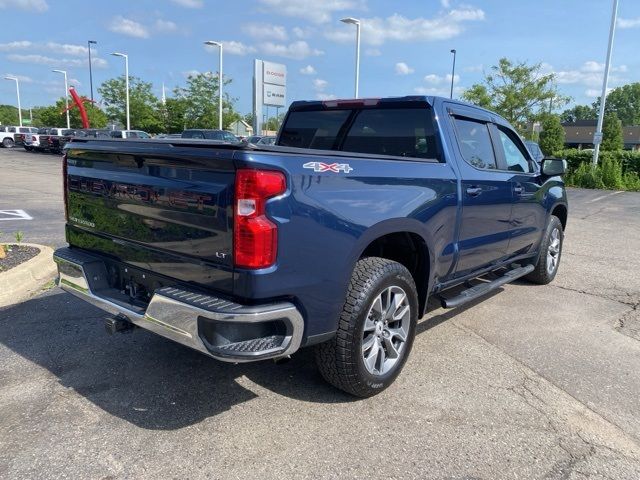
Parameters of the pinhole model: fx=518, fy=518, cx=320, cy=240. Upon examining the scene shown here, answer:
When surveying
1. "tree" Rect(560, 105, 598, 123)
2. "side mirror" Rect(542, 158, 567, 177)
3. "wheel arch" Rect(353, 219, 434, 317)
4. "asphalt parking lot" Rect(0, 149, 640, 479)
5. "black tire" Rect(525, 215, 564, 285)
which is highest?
"tree" Rect(560, 105, 598, 123)

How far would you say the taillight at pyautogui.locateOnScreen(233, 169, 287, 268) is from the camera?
8.31ft

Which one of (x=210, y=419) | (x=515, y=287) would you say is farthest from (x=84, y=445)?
(x=515, y=287)

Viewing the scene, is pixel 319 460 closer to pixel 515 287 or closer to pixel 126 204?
pixel 126 204

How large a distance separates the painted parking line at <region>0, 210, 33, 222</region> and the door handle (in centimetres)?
850

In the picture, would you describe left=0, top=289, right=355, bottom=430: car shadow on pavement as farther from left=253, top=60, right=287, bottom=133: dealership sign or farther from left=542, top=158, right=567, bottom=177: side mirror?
left=253, top=60, right=287, bottom=133: dealership sign

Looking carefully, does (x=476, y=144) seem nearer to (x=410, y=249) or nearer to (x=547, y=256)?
(x=410, y=249)

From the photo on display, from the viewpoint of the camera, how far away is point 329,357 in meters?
3.12

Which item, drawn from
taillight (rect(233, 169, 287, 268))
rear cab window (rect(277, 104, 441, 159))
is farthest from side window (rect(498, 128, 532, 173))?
taillight (rect(233, 169, 287, 268))

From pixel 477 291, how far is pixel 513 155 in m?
1.71

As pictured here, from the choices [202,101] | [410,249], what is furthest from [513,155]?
[202,101]

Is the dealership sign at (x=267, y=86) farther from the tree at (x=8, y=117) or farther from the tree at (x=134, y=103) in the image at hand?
the tree at (x=8, y=117)

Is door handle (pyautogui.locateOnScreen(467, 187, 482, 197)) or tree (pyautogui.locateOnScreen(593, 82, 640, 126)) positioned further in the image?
tree (pyautogui.locateOnScreen(593, 82, 640, 126))

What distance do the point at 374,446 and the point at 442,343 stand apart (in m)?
1.66

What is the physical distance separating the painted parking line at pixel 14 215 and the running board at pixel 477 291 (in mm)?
8443
